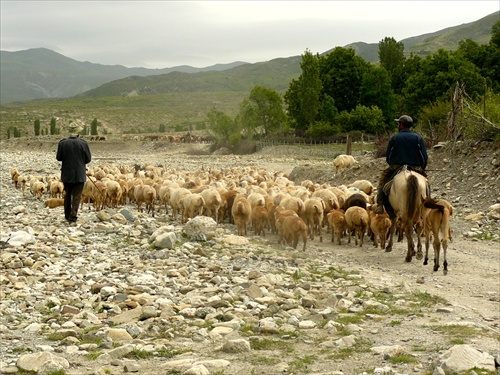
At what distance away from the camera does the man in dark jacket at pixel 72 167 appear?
14.4 meters

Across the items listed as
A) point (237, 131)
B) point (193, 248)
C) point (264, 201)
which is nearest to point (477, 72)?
point (237, 131)

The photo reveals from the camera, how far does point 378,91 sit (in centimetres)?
5638

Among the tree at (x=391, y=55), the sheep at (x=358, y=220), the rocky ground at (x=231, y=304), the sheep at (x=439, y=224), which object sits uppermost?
the tree at (x=391, y=55)

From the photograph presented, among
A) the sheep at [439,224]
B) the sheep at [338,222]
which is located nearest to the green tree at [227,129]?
the sheep at [338,222]

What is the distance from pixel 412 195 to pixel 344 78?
49.6 metres

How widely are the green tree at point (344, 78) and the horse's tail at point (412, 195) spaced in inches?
1915

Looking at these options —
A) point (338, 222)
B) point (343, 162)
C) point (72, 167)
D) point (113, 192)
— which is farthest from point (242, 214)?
point (343, 162)

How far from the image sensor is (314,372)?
5.73 metres

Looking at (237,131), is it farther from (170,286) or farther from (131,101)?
(131,101)

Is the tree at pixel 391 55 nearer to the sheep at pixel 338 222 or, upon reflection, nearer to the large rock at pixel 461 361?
the sheep at pixel 338 222

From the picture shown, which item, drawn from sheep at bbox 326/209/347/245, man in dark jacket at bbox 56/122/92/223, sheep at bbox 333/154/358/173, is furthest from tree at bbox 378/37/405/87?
man in dark jacket at bbox 56/122/92/223

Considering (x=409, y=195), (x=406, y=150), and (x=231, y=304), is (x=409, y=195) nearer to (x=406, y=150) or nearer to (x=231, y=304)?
(x=406, y=150)

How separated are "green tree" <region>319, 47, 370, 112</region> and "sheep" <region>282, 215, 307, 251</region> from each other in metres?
47.1

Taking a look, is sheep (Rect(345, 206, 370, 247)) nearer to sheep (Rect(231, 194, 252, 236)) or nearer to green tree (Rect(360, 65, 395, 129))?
sheep (Rect(231, 194, 252, 236))
